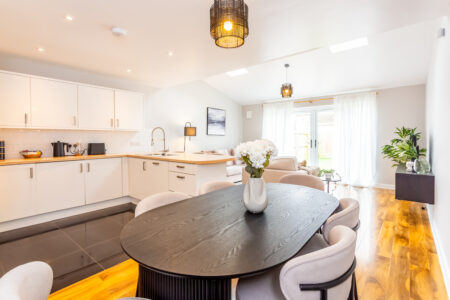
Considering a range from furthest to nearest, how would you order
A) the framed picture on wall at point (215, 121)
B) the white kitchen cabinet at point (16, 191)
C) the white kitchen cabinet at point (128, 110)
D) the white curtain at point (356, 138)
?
the framed picture on wall at point (215, 121) < the white curtain at point (356, 138) < the white kitchen cabinet at point (128, 110) < the white kitchen cabinet at point (16, 191)

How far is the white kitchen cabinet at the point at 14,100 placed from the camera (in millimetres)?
3074

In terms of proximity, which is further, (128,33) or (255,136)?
(255,136)

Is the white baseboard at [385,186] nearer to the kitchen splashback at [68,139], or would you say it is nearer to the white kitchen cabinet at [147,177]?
the white kitchen cabinet at [147,177]

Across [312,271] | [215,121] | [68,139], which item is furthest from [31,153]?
[215,121]

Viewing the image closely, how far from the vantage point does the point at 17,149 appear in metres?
3.50

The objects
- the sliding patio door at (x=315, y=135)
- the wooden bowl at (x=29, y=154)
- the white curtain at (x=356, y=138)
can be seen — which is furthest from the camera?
the sliding patio door at (x=315, y=135)

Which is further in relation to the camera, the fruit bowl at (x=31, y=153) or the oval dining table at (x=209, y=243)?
the fruit bowl at (x=31, y=153)

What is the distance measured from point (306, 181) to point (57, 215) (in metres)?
3.62

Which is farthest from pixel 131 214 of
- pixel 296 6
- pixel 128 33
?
pixel 296 6

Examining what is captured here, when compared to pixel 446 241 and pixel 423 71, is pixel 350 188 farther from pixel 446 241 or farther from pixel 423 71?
pixel 446 241

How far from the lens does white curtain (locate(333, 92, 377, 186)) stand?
219 inches

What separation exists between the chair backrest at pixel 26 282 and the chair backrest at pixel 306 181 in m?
2.16

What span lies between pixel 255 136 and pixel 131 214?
5.16 meters

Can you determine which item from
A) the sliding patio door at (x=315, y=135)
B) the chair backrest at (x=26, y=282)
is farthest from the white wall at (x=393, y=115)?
the chair backrest at (x=26, y=282)
